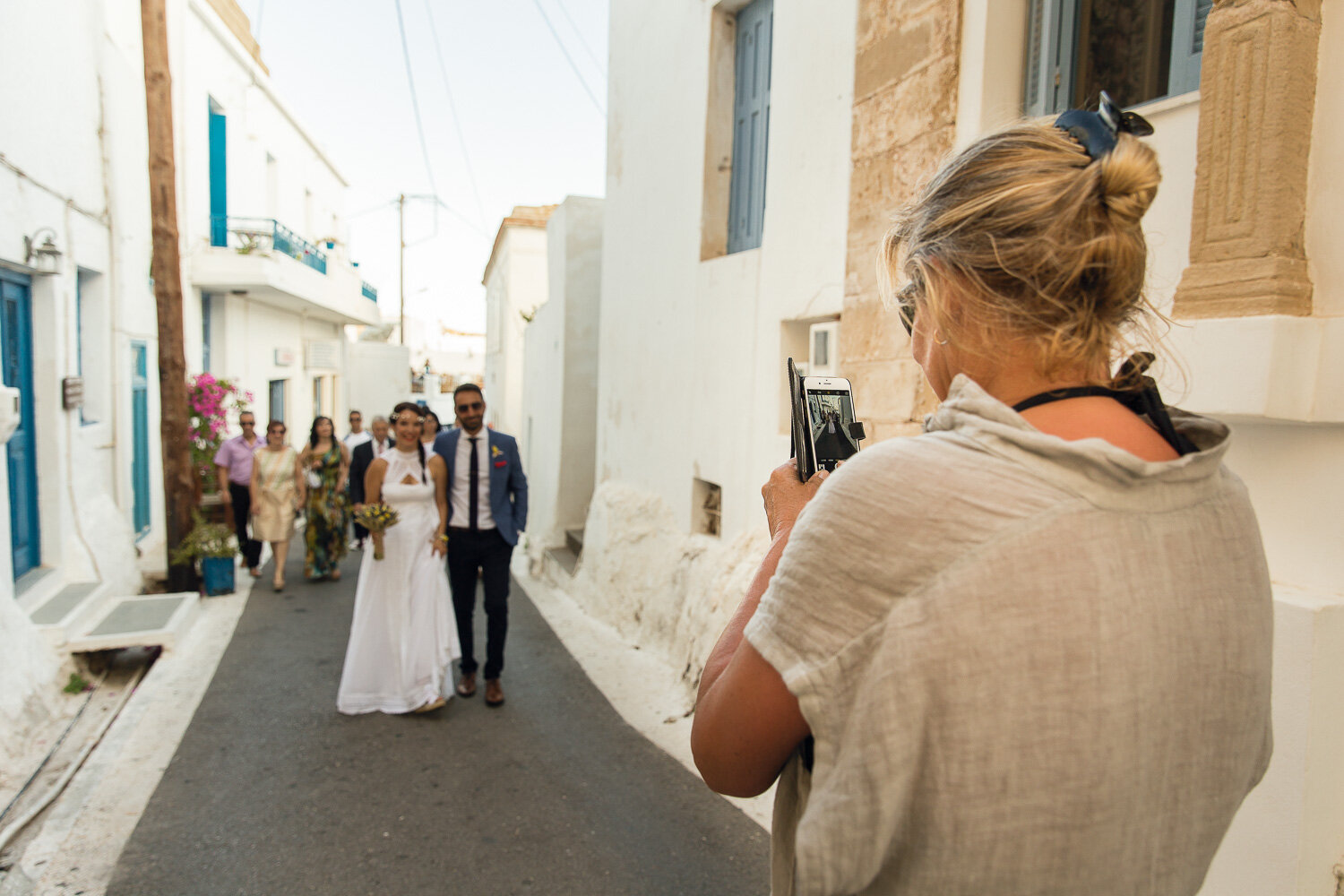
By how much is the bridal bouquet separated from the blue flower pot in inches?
147

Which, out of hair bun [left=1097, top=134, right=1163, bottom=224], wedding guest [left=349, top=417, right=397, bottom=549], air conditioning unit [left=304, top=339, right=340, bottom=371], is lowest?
wedding guest [left=349, top=417, right=397, bottom=549]

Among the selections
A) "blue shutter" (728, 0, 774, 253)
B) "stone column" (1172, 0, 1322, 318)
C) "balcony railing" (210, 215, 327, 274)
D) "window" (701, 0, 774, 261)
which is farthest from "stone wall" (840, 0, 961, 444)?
"balcony railing" (210, 215, 327, 274)

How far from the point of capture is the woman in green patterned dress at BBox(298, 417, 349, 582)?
8945mm

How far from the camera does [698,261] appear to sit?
638 cm

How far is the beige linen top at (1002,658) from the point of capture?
811 millimetres

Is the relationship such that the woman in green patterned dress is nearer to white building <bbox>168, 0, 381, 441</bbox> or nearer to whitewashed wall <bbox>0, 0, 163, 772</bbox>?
whitewashed wall <bbox>0, 0, 163, 772</bbox>

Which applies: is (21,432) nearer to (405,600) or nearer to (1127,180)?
(405,600)

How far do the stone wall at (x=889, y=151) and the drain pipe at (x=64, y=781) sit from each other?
13.1ft

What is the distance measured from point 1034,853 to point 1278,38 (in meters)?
2.38

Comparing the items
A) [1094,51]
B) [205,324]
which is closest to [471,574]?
[1094,51]

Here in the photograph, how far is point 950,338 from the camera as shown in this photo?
998 mm

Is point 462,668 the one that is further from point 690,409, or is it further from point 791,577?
point 791,577

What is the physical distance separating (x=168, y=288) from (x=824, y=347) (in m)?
6.53

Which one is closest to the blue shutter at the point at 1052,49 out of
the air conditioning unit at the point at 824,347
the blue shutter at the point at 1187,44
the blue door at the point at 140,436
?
the blue shutter at the point at 1187,44
